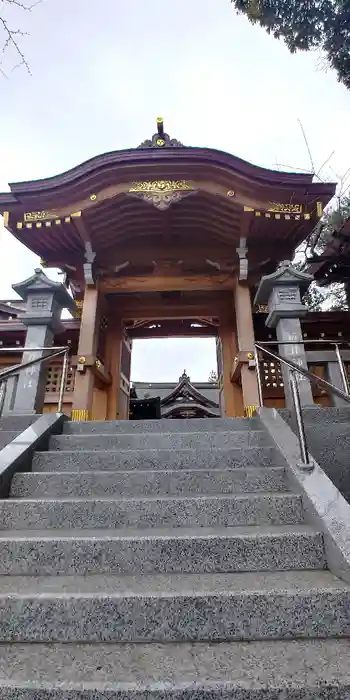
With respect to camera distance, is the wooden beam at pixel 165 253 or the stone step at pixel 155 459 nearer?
the stone step at pixel 155 459

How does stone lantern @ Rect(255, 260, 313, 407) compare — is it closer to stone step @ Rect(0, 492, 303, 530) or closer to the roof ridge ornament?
stone step @ Rect(0, 492, 303, 530)

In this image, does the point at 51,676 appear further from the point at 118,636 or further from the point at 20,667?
the point at 118,636

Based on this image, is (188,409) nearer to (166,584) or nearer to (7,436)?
(7,436)

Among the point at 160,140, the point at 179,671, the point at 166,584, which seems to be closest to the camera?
the point at 179,671

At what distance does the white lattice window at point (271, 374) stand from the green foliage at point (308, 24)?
4191 mm

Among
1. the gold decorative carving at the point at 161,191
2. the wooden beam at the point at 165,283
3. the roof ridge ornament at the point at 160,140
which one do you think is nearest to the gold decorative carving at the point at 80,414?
the wooden beam at the point at 165,283

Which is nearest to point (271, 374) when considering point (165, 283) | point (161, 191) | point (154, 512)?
point (165, 283)

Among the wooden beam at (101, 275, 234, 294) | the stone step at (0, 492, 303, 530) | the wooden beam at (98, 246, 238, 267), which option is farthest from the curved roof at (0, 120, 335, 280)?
the stone step at (0, 492, 303, 530)

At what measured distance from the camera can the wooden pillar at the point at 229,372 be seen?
6859 mm

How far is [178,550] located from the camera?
203 centimetres

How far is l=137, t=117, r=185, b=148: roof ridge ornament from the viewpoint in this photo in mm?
6571

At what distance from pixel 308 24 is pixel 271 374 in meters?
5.05

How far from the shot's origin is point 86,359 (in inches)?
230

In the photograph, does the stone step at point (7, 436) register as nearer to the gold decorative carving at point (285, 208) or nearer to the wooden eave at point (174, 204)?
the wooden eave at point (174, 204)
